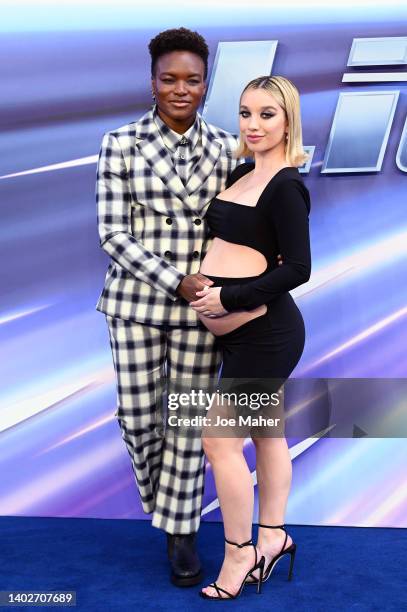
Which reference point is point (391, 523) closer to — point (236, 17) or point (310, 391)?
point (310, 391)

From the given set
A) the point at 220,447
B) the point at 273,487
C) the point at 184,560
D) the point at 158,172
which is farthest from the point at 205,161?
the point at 184,560

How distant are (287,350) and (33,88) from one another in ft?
5.13

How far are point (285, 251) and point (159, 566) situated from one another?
1239 millimetres

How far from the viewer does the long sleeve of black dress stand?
106 inches

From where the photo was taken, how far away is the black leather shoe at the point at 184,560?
2.97 meters

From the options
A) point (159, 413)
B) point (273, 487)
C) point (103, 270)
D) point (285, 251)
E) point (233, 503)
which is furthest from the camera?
point (103, 270)

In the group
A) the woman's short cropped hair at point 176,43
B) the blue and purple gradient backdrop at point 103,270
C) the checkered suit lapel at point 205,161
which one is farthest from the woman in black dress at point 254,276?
the blue and purple gradient backdrop at point 103,270

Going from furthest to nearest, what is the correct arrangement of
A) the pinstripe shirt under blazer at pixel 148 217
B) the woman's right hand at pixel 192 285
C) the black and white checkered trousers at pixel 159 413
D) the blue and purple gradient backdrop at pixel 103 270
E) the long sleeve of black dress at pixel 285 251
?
the blue and purple gradient backdrop at pixel 103 270
the black and white checkered trousers at pixel 159 413
the pinstripe shirt under blazer at pixel 148 217
the woman's right hand at pixel 192 285
the long sleeve of black dress at pixel 285 251

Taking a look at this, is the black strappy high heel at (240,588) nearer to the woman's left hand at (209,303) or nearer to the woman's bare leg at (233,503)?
the woman's bare leg at (233,503)

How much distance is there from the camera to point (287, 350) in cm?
282

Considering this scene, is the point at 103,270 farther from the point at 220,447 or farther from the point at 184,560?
the point at 184,560

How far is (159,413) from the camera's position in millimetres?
3107

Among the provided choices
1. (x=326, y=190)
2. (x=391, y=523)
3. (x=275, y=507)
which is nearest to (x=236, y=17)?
(x=326, y=190)

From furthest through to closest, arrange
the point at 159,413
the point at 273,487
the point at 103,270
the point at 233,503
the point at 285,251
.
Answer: the point at 103,270
the point at 159,413
the point at 273,487
the point at 233,503
the point at 285,251
